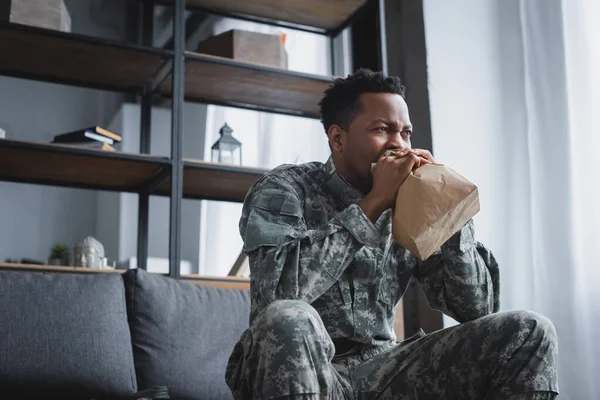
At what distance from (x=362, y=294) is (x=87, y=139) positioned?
4.53 ft

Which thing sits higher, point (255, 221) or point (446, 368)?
point (255, 221)

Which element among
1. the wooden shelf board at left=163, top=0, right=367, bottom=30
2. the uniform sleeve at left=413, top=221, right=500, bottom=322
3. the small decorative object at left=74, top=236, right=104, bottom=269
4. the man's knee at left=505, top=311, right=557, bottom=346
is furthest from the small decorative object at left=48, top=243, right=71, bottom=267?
the man's knee at left=505, top=311, right=557, bottom=346

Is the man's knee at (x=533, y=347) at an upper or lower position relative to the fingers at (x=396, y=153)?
lower

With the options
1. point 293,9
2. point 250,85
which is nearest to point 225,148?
point 250,85

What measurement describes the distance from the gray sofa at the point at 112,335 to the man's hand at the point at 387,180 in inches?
34.1

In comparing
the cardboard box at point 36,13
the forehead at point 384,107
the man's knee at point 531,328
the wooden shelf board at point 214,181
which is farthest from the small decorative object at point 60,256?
the man's knee at point 531,328

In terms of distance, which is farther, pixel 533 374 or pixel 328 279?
pixel 328 279

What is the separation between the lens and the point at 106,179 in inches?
109

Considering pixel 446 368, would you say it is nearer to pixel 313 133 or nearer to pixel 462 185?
pixel 462 185

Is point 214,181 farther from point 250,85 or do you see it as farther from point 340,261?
point 340,261

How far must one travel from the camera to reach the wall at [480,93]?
269 centimetres

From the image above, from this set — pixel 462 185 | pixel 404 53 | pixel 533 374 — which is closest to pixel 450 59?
pixel 404 53

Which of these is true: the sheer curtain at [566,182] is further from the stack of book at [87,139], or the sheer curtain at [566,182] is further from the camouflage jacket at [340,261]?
the stack of book at [87,139]

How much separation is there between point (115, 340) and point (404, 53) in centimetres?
173
